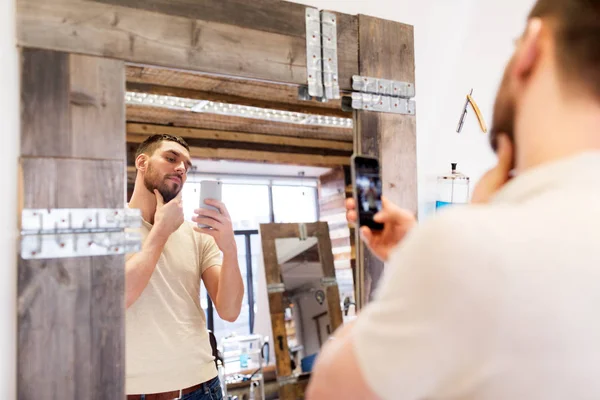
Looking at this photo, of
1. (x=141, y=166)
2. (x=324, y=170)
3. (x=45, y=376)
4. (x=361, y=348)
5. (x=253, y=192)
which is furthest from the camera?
(x=324, y=170)

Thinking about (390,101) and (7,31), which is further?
(390,101)

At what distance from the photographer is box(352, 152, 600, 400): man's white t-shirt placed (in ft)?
1.36

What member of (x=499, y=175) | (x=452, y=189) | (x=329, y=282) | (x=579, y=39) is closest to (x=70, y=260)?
(x=329, y=282)

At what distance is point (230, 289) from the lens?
56.2 inches

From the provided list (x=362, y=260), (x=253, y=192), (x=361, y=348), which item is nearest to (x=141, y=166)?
(x=253, y=192)

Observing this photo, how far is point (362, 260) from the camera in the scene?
149 centimetres

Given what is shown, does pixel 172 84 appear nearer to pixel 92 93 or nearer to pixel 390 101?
pixel 92 93

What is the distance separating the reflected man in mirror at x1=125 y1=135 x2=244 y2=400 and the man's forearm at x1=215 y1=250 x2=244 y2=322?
1 cm

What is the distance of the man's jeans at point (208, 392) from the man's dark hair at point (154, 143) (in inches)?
22.7

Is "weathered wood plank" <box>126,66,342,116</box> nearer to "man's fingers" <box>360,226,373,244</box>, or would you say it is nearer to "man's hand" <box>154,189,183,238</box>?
"man's hand" <box>154,189,183,238</box>

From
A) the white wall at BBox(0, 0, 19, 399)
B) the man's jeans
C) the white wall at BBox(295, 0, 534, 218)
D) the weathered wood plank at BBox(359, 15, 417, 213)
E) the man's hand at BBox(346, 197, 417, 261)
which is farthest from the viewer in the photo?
the white wall at BBox(295, 0, 534, 218)

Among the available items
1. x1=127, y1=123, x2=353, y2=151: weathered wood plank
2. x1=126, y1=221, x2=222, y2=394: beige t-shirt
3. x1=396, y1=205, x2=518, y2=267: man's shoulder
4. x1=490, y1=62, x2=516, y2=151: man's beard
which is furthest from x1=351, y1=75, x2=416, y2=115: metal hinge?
x1=396, y1=205, x2=518, y2=267: man's shoulder

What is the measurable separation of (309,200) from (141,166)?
53 cm

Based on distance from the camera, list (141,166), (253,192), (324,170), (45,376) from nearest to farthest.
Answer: (45,376)
(141,166)
(253,192)
(324,170)
